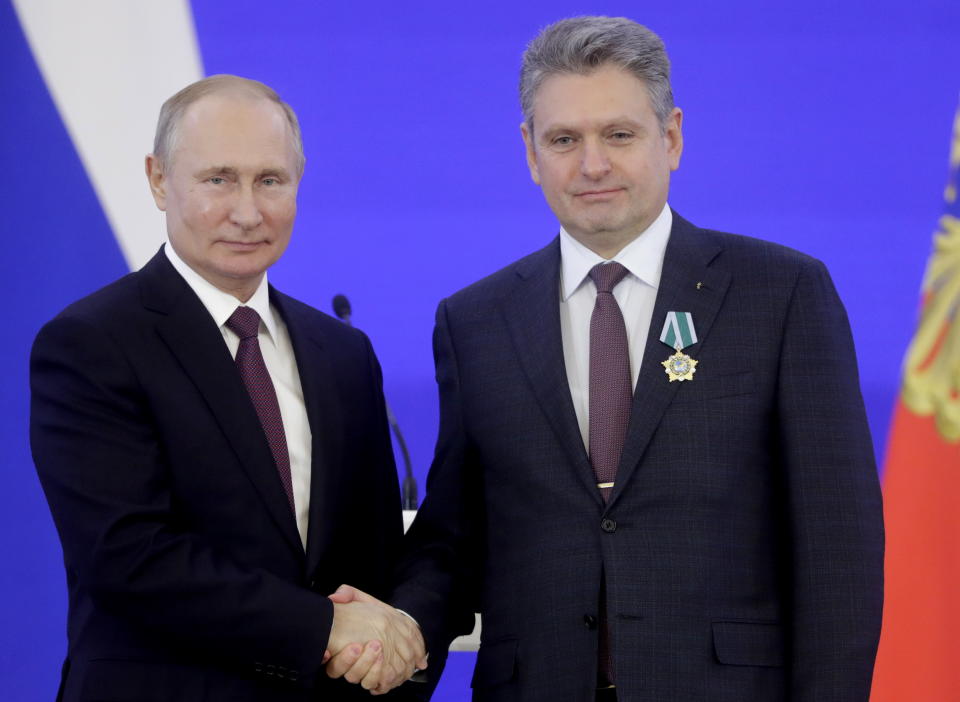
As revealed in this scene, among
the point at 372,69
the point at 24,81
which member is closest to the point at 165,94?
the point at 24,81

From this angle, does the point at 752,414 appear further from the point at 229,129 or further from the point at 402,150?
the point at 402,150

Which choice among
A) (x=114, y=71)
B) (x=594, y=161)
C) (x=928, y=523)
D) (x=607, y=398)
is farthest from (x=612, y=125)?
(x=114, y=71)

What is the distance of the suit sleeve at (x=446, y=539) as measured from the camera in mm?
2271

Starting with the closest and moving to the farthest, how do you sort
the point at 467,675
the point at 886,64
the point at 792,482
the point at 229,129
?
the point at 792,482 → the point at 229,129 → the point at 886,64 → the point at 467,675

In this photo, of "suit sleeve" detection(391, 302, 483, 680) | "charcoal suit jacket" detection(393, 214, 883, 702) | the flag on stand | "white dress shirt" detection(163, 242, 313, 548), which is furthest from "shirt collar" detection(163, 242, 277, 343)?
the flag on stand

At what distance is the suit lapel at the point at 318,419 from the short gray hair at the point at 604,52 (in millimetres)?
627

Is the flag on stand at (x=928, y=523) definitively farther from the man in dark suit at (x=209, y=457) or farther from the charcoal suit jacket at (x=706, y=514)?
the man in dark suit at (x=209, y=457)

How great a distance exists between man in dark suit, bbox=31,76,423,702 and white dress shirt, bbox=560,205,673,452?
0.44 m

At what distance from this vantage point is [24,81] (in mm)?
3811

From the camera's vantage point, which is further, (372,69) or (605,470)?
(372,69)

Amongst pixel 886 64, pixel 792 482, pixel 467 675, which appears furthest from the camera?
pixel 467 675

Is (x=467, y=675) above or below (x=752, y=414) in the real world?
below

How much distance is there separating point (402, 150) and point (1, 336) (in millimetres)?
1352

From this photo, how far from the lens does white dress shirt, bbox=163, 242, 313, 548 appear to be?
7.09 feet
